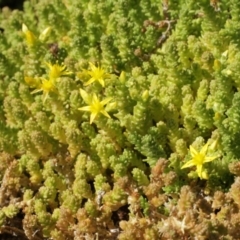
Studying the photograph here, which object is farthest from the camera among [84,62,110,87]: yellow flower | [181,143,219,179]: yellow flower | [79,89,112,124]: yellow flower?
[84,62,110,87]: yellow flower

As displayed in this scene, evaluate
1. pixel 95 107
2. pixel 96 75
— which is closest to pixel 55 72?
pixel 96 75

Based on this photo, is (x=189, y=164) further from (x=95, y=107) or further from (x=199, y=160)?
(x=95, y=107)

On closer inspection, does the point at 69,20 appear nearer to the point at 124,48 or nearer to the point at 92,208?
the point at 124,48

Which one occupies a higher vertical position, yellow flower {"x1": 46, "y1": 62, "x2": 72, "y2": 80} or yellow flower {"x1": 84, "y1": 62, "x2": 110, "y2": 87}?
yellow flower {"x1": 46, "y1": 62, "x2": 72, "y2": 80}

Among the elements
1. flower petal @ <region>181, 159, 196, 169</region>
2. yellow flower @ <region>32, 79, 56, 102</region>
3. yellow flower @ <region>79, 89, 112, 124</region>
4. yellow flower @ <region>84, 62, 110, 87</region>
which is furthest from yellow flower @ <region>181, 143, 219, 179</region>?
yellow flower @ <region>32, 79, 56, 102</region>

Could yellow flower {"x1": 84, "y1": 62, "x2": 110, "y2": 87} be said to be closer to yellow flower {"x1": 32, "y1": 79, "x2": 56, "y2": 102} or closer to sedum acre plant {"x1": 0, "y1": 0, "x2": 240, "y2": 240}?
sedum acre plant {"x1": 0, "y1": 0, "x2": 240, "y2": 240}

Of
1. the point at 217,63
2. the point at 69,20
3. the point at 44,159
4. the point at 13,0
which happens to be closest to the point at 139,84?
the point at 217,63

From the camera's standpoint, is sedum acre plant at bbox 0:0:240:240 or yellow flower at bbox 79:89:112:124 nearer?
sedum acre plant at bbox 0:0:240:240

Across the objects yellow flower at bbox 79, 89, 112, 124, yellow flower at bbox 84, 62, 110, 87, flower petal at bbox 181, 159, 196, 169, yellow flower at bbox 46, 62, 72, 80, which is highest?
yellow flower at bbox 46, 62, 72, 80

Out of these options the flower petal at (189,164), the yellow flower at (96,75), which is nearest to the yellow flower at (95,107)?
the yellow flower at (96,75)

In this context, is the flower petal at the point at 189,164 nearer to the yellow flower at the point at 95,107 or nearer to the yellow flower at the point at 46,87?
the yellow flower at the point at 95,107
